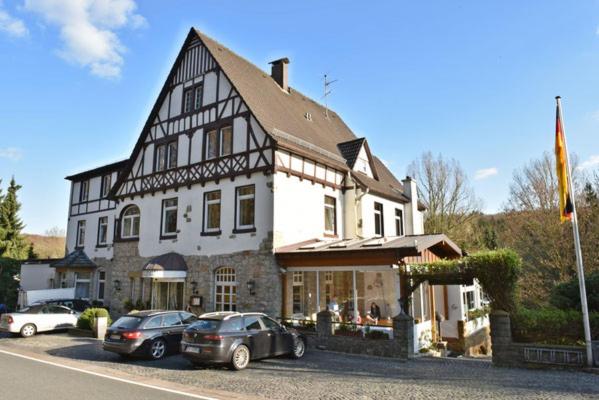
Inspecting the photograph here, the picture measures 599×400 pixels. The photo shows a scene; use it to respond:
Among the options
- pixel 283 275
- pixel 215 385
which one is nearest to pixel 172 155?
pixel 283 275

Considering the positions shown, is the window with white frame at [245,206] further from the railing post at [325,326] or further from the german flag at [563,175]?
the german flag at [563,175]

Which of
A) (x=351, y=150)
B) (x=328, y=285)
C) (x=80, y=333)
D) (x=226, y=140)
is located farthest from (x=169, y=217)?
(x=351, y=150)

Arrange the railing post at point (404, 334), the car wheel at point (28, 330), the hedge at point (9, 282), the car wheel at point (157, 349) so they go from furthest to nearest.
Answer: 1. the hedge at point (9, 282)
2. the car wheel at point (28, 330)
3. the railing post at point (404, 334)
4. the car wheel at point (157, 349)

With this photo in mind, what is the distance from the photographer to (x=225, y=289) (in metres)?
18.6

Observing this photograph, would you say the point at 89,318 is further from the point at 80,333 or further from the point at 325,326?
the point at 325,326

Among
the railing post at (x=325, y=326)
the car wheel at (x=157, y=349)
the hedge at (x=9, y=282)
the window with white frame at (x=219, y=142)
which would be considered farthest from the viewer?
the hedge at (x=9, y=282)

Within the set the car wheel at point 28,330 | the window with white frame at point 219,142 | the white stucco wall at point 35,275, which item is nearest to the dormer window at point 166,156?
the window with white frame at point 219,142

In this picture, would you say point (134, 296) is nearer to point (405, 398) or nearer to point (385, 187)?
point (385, 187)

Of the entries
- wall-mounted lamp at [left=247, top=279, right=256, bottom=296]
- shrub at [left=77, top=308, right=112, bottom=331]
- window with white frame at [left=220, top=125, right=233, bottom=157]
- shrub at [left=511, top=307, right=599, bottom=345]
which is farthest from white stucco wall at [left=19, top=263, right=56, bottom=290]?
shrub at [left=511, top=307, right=599, bottom=345]

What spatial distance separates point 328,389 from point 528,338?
6283 mm

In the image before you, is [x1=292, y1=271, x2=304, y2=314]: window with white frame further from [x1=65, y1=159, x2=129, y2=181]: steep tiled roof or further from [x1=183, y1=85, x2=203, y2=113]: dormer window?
[x1=65, y1=159, x2=129, y2=181]: steep tiled roof

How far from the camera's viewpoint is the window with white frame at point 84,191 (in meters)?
31.4

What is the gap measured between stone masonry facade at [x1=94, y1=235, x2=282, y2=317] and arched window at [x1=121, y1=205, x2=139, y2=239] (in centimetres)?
58

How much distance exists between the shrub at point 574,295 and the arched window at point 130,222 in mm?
19966
